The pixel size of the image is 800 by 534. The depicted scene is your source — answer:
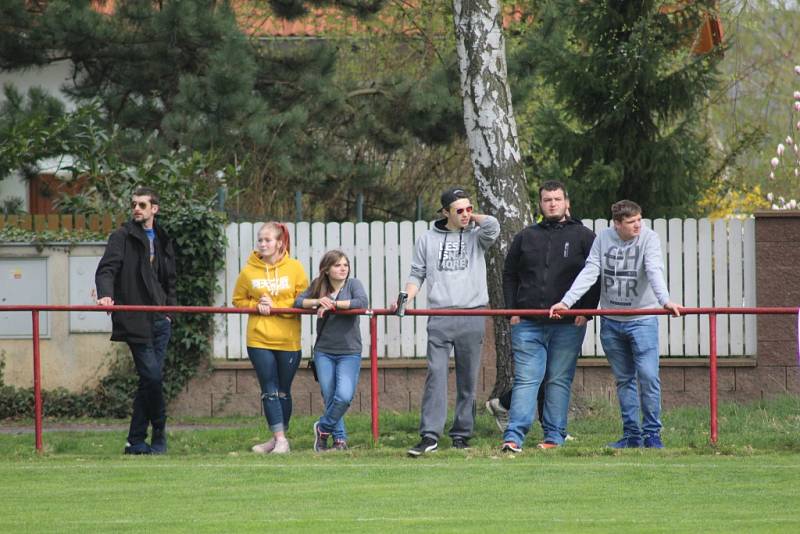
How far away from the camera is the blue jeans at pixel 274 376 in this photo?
11023 mm

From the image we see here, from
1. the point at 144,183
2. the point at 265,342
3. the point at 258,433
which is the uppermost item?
the point at 144,183

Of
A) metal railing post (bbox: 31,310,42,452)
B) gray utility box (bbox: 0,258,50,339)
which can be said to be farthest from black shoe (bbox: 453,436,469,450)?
gray utility box (bbox: 0,258,50,339)

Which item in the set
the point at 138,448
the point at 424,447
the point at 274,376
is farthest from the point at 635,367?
the point at 138,448

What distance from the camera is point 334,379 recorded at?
11.1 m

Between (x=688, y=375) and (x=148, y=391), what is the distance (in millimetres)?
5778

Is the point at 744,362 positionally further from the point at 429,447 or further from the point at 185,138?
the point at 185,138

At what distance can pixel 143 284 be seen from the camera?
1127 cm

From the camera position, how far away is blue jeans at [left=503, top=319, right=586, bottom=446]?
1070 cm

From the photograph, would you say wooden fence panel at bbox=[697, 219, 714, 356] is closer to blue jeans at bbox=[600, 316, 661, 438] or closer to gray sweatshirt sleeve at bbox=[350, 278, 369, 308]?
blue jeans at bbox=[600, 316, 661, 438]

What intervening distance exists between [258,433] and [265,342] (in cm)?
191

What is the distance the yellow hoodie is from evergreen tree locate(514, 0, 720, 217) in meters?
5.69

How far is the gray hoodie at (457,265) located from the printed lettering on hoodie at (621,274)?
843 mm

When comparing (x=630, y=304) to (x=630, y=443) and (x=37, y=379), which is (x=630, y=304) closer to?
(x=630, y=443)

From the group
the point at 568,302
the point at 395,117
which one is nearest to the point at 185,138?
the point at 395,117
